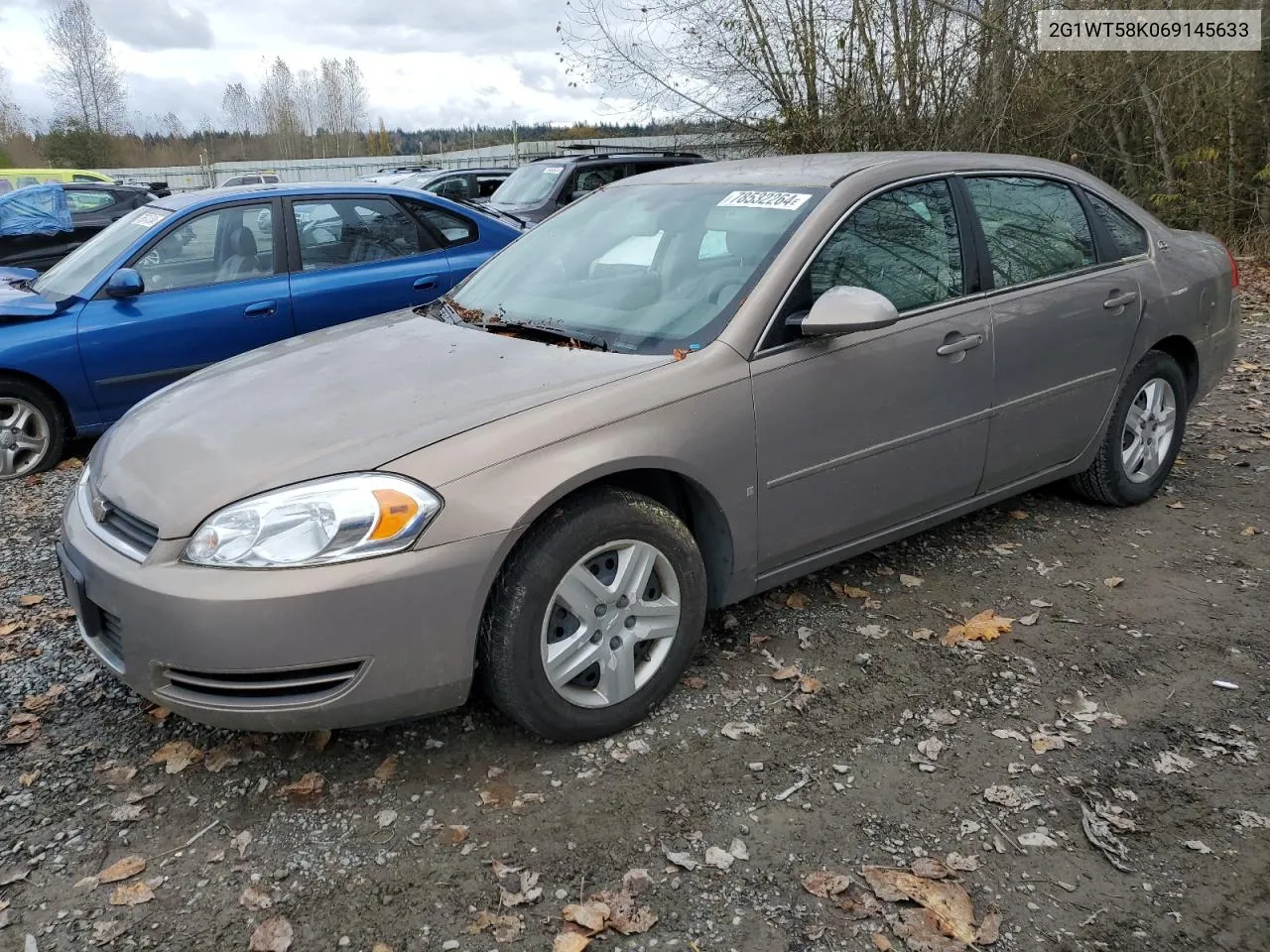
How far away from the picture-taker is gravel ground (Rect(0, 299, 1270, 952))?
2.33m

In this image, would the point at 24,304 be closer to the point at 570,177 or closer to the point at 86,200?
the point at 570,177

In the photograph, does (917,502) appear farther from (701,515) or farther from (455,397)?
(455,397)

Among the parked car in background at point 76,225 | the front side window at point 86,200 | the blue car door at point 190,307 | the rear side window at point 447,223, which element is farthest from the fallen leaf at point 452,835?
the front side window at point 86,200

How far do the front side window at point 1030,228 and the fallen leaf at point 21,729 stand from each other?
12.3 feet

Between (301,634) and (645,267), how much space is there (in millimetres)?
1836

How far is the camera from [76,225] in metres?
12.8

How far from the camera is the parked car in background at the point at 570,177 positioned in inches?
497

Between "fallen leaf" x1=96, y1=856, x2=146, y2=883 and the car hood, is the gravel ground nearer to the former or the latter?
"fallen leaf" x1=96, y1=856, x2=146, y2=883

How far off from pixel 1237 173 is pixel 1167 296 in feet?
33.8

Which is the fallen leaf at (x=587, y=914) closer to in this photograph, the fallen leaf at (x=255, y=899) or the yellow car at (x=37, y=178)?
the fallen leaf at (x=255, y=899)

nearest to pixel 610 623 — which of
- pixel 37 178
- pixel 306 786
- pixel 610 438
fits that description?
pixel 610 438

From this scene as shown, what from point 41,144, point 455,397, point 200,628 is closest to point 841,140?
point 455,397

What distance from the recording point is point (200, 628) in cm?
250

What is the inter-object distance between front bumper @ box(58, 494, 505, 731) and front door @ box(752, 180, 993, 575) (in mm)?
1105
